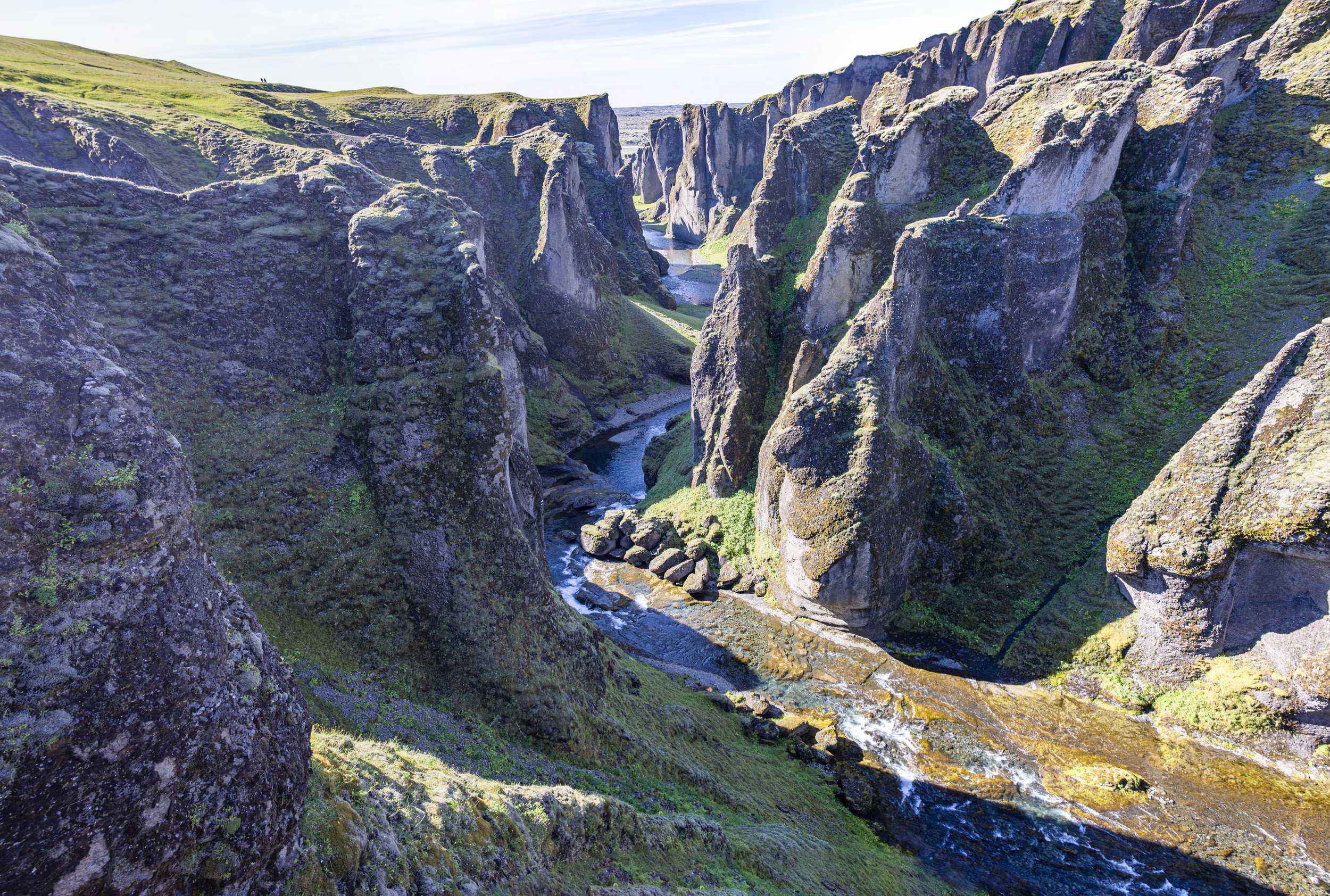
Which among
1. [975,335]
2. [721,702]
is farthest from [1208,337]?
[721,702]

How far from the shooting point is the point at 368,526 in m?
15.8

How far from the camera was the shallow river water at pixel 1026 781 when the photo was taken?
17.1 meters

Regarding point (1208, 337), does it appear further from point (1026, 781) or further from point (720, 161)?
point (720, 161)

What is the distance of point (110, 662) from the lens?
6.13 m

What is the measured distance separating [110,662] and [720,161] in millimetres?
133890

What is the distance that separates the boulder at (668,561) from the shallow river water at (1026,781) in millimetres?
5032

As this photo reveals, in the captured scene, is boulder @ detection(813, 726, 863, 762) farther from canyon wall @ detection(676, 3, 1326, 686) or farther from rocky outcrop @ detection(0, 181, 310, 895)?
rocky outcrop @ detection(0, 181, 310, 895)

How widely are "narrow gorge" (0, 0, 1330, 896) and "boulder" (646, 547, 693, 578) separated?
0.46m

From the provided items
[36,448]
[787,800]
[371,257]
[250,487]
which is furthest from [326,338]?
[787,800]

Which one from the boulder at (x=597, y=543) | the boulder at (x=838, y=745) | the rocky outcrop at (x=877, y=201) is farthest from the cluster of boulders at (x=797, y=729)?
the rocky outcrop at (x=877, y=201)

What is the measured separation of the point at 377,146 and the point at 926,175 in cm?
5496

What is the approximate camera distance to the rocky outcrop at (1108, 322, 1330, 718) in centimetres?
1822

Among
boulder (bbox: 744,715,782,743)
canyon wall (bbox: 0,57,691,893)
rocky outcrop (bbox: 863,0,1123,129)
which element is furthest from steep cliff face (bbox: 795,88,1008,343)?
rocky outcrop (bbox: 863,0,1123,129)

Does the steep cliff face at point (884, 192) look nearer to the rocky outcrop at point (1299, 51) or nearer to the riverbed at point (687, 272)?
the rocky outcrop at point (1299, 51)
